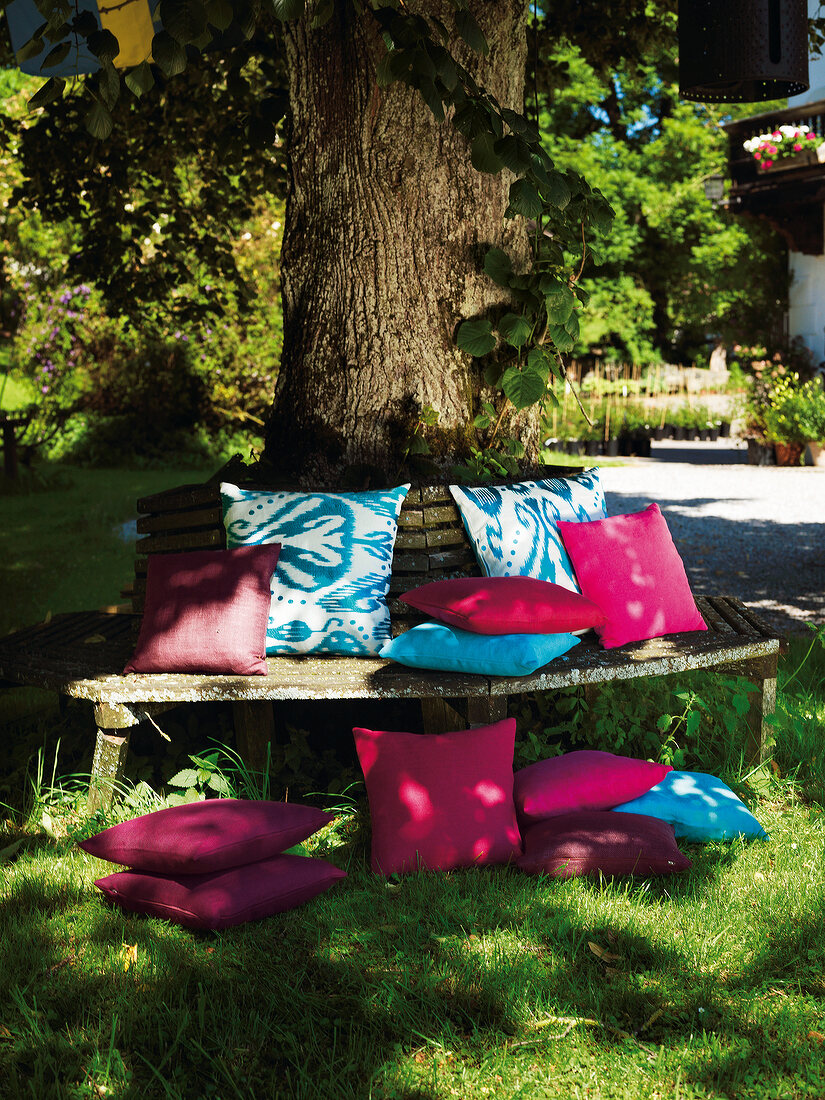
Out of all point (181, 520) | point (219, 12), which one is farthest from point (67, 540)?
point (219, 12)

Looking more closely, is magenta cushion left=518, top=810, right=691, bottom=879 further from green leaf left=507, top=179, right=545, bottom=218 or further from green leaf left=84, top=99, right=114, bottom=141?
green leaf left=84, top=99, right=114, bottom=141

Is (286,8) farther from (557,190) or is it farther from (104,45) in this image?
(557,190)

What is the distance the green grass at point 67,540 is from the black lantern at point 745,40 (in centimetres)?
422

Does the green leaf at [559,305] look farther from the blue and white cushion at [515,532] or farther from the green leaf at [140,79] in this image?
the green leaf at [140,79]

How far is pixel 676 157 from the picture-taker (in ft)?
101

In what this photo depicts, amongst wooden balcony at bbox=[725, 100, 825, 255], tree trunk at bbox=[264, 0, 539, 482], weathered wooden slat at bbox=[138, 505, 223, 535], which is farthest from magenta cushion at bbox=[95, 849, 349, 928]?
wooden balcony at bbox=[725, 100, 825, 255]

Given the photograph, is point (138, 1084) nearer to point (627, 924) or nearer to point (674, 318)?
point (627, 924)

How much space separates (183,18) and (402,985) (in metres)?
2.51

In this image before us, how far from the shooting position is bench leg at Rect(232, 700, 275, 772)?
11.6 feet

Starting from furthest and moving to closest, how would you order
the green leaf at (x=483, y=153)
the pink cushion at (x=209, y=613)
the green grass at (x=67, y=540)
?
the green grass at (x=67, y=540)
the pink cushion at (x=209, y=613)
the green leaf at (x=483, y=153)

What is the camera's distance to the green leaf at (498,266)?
3.97 meters

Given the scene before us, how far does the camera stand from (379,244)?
394 centimetres

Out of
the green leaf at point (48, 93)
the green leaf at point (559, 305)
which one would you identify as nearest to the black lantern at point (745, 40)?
the green leaf at point (559, 305)

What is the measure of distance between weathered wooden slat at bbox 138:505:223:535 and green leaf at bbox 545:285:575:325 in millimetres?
1431
